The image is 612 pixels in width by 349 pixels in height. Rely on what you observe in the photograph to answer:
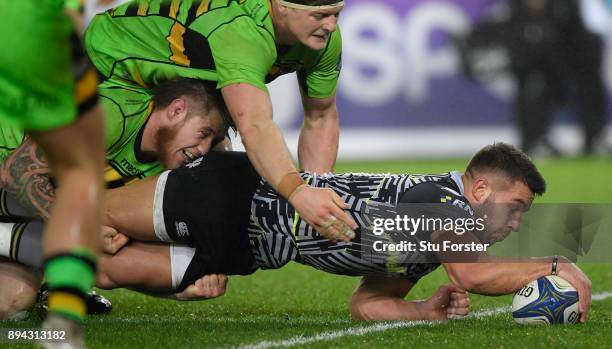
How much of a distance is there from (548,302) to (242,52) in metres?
1.84

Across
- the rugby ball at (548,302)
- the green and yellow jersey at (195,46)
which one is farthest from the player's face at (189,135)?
the rugby ball at (548,302)

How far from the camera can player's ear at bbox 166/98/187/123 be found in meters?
6.15

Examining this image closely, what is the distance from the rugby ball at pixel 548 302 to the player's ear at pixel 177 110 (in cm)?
193

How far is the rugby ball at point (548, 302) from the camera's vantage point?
5.42 metres

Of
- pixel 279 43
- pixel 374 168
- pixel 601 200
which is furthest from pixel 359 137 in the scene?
pixel 279 43

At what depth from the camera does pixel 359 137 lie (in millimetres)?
17141

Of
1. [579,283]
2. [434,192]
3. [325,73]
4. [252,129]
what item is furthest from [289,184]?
[325,73]

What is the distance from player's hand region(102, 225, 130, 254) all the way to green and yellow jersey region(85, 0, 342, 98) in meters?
0.90

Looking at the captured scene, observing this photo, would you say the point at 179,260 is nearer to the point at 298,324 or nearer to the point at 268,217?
the point at 268,217

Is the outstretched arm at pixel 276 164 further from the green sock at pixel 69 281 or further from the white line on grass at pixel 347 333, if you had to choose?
the green sock at pixel 69 281

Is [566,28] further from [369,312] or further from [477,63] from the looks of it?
[369,312]

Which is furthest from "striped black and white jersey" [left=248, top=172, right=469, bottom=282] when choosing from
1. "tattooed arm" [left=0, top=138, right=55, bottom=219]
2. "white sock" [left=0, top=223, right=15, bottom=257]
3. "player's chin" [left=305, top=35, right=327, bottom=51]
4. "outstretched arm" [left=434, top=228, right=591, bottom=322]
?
"white sock" [left=0, top=223, right=15, bottom=257]

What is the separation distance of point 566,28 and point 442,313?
12870mm

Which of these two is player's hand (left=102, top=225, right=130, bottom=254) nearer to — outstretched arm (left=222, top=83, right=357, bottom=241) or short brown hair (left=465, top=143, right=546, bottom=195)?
outstretched arm (left=222, top=83, right=357, bottom=241)
